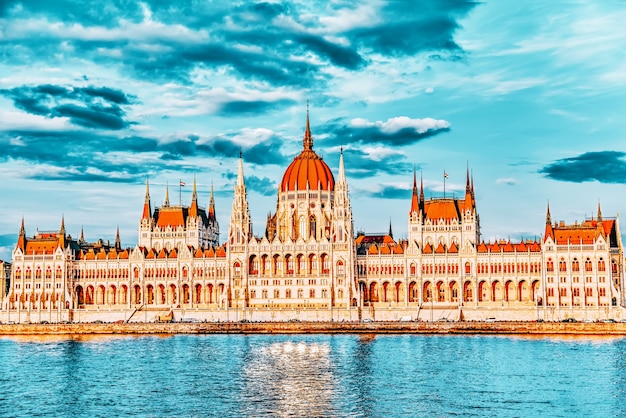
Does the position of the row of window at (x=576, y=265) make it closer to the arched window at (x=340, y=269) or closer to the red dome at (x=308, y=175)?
the arched window at (x=340, y=269)

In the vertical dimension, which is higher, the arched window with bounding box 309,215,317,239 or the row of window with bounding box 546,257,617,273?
the arched window with bounding box 309,215,317,239

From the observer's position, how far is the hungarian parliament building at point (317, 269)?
134250mm

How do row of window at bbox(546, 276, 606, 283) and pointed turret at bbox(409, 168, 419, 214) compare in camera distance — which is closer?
row of window at bbox(546, 276, 606, 283)

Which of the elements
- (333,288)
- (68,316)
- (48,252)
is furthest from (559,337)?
(48,252)

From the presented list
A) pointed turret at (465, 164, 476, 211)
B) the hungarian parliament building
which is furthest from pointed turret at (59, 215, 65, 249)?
pointed turret at (465, 164, 476, 211)

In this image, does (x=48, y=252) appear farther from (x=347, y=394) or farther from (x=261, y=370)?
(x=347, y=394)

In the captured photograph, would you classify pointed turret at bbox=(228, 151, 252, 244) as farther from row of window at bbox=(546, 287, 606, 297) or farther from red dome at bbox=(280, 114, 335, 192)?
row of window at bbox=(546, 287, 606, 297)

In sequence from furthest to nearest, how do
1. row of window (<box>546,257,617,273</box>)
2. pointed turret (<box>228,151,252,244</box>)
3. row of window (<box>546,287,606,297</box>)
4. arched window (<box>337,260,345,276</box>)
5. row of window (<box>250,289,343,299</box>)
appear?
1. pointed turret (<box>228,151,252,244</box>)
2. arched window (<box>337,260,345,276</box>)
3. row of window (<box>250,289,343,299</box>)
4. row of window (<box>546,257,617,273</box>)
5. row of window (<box>546,287,606,297</box>)

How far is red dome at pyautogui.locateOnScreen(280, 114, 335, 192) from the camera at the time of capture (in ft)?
506

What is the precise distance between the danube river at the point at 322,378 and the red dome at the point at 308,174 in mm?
46062

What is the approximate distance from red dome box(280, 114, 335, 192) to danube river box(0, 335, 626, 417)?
151ft

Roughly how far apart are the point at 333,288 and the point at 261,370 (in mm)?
59798

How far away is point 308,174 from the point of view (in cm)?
15525

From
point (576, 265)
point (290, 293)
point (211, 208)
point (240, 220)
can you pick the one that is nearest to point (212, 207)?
point (211, 208)
